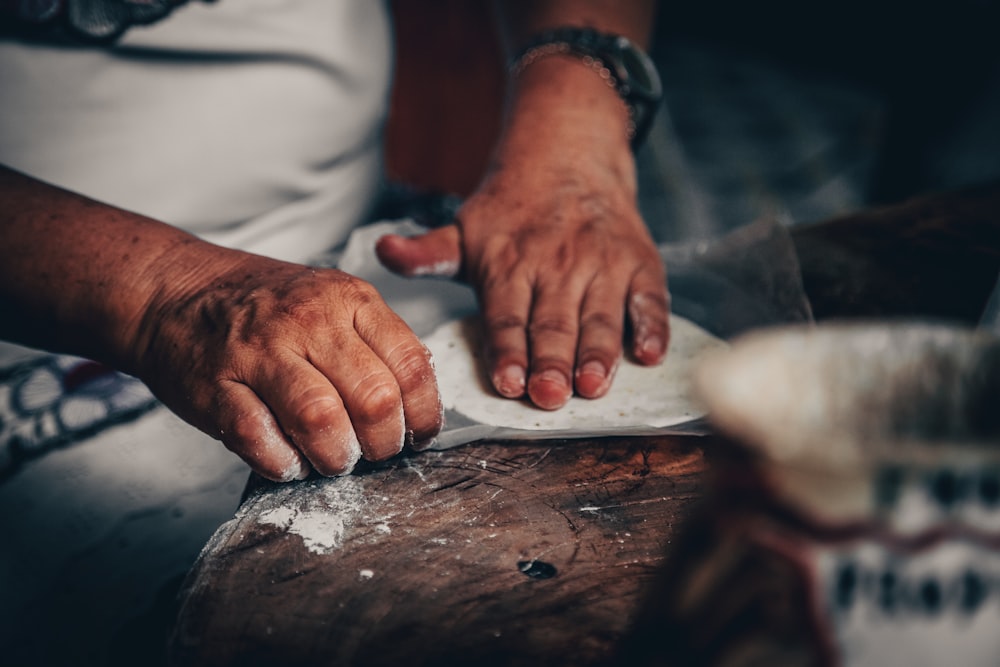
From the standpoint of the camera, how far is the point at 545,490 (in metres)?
0.54

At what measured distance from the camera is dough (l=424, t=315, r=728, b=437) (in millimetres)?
637

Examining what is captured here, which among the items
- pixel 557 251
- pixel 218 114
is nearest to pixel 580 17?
pixel 557 251

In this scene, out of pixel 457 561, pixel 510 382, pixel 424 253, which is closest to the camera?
pixel 457 561

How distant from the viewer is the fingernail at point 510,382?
0.69 meters

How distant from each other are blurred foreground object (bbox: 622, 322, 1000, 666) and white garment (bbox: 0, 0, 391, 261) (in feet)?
2.50

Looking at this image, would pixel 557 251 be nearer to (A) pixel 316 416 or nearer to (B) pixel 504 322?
(B) pixel 504 322

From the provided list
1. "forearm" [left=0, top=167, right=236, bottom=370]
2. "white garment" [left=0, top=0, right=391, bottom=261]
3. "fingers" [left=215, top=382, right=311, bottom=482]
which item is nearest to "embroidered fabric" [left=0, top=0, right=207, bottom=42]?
"white garment" [left=0, top=0, right=391, bottom=261]

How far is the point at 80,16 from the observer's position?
0.75 m

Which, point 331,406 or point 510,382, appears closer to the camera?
point 331,406

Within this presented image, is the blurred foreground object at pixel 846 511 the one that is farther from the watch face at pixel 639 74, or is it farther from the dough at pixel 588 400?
the watch face at pixel 639 74

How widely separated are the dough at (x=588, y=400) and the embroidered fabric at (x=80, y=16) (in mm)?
466

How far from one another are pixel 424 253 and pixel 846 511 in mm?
650

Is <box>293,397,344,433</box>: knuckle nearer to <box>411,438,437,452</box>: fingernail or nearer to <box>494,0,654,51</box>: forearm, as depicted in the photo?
<box>411,438,437,452</box>: fingernail

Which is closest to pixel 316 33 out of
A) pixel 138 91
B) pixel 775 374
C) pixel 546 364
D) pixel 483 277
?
pixel 138 91
